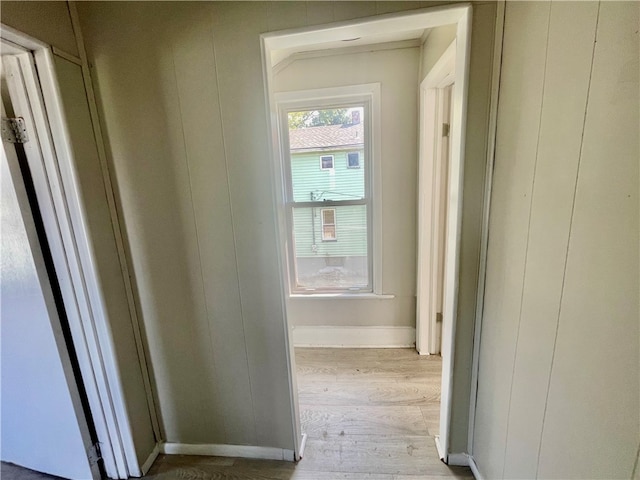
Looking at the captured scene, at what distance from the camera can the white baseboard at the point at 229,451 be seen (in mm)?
1475

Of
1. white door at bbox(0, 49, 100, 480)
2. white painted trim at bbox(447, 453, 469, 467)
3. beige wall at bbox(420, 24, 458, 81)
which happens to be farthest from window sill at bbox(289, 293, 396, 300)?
beige wall at bbox(420, 24, 458, 81)

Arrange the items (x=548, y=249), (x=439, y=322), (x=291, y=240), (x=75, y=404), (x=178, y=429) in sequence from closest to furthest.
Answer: (x=548, y=249), (x=75, y=404), (x=178, y=429), (x=439, y=322), (x=291, y=240)

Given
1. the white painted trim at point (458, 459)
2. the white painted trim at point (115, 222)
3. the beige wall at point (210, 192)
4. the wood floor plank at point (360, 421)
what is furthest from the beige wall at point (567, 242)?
the white painted trim at point (115, 222)

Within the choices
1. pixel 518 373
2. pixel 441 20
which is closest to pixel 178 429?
pixel 518 373

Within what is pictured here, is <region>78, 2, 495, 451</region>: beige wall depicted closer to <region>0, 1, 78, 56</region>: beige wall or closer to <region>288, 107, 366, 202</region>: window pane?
<region>0, 1, 78, 56</region>: beige wall

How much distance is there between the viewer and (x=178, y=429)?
1.52 meters

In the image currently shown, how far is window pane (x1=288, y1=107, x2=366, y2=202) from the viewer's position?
2.16 m

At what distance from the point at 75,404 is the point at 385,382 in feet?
5.87

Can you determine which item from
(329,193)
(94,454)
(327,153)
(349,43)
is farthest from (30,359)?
(349,43)

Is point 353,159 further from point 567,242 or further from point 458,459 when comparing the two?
point 458,459

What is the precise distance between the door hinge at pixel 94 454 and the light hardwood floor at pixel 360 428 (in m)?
0.27

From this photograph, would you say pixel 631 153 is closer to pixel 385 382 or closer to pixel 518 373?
pixel 518 373

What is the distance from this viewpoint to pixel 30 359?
1.24 metres

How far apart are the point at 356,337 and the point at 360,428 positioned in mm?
840
